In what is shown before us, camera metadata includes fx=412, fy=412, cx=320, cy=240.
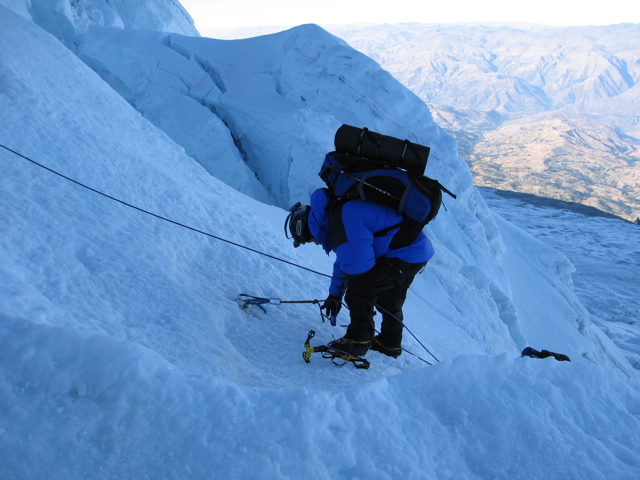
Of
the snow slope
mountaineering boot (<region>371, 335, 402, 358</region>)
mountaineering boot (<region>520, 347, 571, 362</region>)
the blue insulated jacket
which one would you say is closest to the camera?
the snow slope

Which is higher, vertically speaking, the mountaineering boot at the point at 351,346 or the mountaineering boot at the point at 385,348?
the mountaineering boot at the point at 351,346

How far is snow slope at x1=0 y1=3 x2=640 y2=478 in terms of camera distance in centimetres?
113

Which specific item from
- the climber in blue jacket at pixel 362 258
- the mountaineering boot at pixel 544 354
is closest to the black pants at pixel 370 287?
the climber in blue jacket at pixel 362 258

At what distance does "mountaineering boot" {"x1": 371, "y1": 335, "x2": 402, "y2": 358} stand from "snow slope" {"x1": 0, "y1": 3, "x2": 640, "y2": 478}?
9 cm

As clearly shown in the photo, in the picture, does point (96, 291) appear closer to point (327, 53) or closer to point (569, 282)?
point (327, 53)

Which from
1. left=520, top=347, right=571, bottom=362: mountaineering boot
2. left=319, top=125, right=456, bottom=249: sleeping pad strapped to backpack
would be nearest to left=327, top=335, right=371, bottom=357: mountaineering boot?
left=319, top=125, right=456, bottom=249: sleeping pad strapped to backpack

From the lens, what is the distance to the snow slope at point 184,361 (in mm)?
1133

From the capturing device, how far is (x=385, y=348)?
2.82 meters

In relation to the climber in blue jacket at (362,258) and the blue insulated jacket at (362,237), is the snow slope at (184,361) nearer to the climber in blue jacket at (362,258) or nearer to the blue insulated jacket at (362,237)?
the climber in blue jacket at (362,258)

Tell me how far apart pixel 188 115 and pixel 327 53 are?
130 inches

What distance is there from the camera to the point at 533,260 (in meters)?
10.7

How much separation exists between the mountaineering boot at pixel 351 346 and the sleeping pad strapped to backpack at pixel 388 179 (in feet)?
2.05

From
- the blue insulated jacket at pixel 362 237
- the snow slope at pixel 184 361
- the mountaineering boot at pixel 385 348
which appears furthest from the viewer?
the mountaineering boot at pixel 385 348

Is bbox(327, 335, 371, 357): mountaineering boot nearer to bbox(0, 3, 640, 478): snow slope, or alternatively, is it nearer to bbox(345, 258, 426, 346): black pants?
bbox(345, 258, 426, 346): black pants
